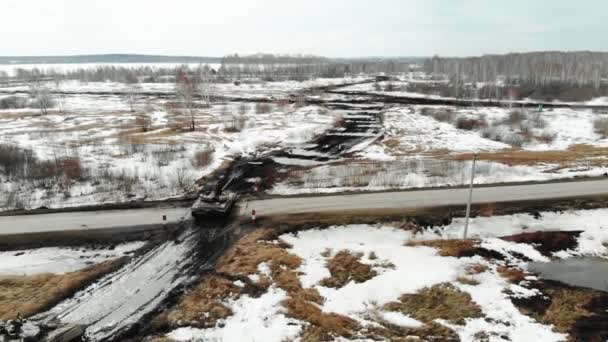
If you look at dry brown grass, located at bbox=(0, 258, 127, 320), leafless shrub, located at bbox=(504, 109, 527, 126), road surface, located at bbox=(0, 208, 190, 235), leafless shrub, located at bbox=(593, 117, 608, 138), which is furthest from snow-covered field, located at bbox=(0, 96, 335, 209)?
leafless shrub, located at bbox=(593, 117, 608, 138)

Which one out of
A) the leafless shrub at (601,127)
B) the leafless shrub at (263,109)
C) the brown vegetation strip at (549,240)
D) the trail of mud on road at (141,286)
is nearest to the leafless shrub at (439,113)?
the leafless shrub at (601,127)

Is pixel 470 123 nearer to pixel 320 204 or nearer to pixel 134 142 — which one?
pixel 320 204

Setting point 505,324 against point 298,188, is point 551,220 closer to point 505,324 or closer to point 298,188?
point 505,324

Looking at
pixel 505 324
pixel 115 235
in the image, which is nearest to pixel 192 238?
pixel 115 235

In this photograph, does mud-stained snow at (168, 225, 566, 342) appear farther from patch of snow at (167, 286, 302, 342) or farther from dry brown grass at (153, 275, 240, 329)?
dry brown grass at (153, 275, 240, 329)

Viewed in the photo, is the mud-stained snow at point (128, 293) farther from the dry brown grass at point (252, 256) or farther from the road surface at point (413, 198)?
the road surface at point (413, 198)

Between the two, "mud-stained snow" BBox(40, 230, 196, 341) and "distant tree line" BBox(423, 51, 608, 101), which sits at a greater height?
"distant tree line" BBox(423, 51, 608, 101)
